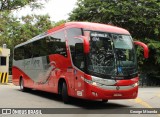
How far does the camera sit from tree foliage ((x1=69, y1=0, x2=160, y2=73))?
117 feet

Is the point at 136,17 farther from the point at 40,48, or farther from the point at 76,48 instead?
the point at 76,48

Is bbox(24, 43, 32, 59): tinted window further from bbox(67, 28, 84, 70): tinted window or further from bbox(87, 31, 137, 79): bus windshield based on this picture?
bbox(87, 31, 137, 79): bus windshield

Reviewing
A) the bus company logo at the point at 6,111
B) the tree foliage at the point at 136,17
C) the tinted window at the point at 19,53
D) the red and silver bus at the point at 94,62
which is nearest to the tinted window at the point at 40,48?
the red and silver bus at the point at 94,62

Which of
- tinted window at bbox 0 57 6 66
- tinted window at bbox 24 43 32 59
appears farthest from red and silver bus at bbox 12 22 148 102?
tinted window at bbox 0 57 6 66

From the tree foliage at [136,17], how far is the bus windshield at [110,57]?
2096cm

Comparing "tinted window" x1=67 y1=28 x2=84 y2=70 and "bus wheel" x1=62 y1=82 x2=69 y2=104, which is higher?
"tinted window" x1=67 y1=28 x2=84 y2=70

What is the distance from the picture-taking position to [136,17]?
35938 mm

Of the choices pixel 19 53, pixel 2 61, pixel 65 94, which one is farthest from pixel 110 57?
pixel 2 61

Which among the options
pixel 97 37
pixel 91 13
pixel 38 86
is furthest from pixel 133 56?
pixel 91 13

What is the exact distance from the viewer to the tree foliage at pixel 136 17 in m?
35.6

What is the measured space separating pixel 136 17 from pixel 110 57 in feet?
76.2

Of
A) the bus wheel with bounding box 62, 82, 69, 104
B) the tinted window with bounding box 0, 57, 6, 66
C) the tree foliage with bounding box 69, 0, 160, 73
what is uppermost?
the tree foliage with bounding box 69, 0, 160, 73

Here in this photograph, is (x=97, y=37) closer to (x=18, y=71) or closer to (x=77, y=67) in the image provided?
(x=77, y=67)

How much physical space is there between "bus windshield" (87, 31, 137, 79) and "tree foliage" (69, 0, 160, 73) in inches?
825
